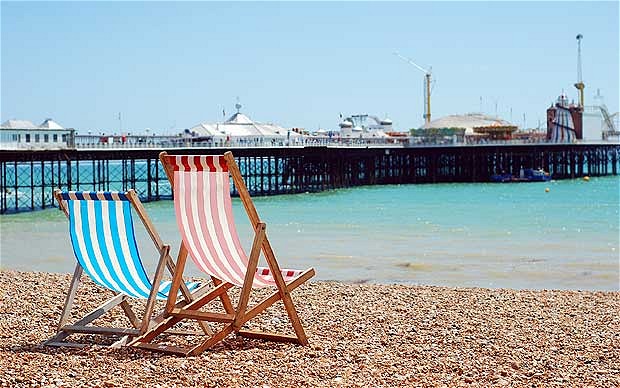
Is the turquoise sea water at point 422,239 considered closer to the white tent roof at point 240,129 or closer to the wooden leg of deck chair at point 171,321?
the wooden leg of deck chair at point 171,321

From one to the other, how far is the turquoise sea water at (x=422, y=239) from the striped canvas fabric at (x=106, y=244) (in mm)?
6599

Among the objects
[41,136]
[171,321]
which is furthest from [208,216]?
[41,136]

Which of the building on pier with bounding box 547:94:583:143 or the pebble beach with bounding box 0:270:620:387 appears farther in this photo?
the building on pier with bounding box 547:94:583:143

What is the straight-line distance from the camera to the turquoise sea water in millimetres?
13062

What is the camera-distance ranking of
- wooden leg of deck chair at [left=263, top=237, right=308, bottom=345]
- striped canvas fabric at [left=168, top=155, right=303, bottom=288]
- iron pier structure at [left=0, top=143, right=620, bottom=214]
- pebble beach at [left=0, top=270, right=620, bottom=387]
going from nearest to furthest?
1. pebble beach at [left=0, top=270, right=620, bottom=387]
2. striped canvas fabric at [left=168, top=155, right=303, bottom=288]
3. wooden leg of deck chair at [left=263, top=237, right=308, bottom=345]
4. iron pier structure at [left=0, top=143, right=620, bottom=214]

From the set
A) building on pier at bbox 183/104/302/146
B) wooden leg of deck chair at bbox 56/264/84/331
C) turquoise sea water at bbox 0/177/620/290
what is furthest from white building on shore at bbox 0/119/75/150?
wooden leg of deck chair at bbox 56/264/84/331

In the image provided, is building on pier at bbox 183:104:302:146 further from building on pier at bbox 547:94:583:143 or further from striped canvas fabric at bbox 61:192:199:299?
striped canvas fabric at bbox 61:192:199:299

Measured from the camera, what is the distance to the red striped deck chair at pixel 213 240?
5254 millimetres

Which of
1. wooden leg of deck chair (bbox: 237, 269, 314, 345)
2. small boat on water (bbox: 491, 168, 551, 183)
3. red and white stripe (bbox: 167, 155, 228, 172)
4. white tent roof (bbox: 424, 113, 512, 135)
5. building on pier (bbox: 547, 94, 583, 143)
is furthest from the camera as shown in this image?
white tent roof (bbox: 424, 113, 512, 135)

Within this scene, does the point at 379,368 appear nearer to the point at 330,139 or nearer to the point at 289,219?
the point at 289,219

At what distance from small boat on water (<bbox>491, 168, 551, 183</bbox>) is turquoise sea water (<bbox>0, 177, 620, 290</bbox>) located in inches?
630

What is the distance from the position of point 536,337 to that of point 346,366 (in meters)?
1.61

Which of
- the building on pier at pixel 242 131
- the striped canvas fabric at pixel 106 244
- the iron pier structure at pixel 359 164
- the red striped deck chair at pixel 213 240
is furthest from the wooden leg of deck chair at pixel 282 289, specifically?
the building on pier at pixel 242 131

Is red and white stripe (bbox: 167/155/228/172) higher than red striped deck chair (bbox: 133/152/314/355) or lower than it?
higher
